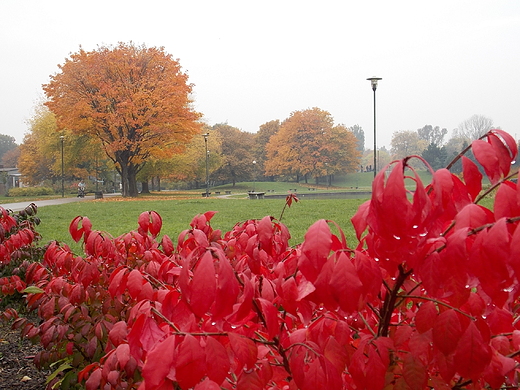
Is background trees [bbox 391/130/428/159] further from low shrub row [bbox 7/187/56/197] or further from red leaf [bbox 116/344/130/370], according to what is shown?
red leaf [bbox 116/344/130/370]

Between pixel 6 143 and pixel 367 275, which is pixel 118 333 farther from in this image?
pixel 6 143

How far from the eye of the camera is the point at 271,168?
58.8 m

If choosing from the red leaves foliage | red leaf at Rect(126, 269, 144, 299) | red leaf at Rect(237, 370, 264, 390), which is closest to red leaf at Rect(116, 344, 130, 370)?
the red leaves foliage

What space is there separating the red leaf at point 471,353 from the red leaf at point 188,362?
1.88 feet

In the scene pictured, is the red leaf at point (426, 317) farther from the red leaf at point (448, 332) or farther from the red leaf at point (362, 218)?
the red leaf at point (362, 218)

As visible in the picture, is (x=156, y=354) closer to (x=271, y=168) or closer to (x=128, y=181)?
(x=128, y=181)

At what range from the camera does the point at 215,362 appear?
92 cm

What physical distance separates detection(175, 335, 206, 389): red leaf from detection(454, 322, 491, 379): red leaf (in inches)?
22.5

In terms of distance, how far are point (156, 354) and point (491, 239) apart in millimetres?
698

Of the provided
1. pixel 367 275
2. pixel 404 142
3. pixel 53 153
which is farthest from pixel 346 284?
pixel 404 142

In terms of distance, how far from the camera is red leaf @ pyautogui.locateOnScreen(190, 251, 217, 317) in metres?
0.86

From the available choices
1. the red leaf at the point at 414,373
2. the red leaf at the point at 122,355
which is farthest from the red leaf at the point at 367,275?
the red leaf at the point at 122,355

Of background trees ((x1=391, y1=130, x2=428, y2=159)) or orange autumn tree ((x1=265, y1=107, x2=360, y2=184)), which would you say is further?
background trees ((x1=391, y1=130, x2=428, y2=159))

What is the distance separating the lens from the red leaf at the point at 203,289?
856 millimetres
